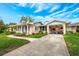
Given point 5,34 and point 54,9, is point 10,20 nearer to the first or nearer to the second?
point 5,34

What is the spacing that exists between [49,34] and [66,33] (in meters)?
0.58

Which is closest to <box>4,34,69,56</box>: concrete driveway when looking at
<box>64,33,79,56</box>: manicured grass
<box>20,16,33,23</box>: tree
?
<box>64,33,79,56</box>: manicured grass

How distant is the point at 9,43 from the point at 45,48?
118 centimetres

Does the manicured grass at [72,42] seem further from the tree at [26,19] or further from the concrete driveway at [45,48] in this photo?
the tree at [26,19]

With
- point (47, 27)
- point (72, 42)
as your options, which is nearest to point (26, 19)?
point (47, 27)

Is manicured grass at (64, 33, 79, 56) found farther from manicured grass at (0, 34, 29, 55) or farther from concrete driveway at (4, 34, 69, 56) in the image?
manicured grass at (0, 34, 29, 55)

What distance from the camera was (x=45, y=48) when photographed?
5.22m

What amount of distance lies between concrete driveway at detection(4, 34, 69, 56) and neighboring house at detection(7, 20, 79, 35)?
0.22m

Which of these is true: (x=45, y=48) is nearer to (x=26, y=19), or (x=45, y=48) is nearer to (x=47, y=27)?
(x=47, y=27)

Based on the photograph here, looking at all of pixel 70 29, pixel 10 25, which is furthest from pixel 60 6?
pixel 10 25

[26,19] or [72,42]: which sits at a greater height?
[26,19]

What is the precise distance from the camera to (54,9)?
5.36m

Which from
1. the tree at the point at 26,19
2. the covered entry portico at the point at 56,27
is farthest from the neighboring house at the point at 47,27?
the tree at the point at 26,19

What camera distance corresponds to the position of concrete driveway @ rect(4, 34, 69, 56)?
492cm
